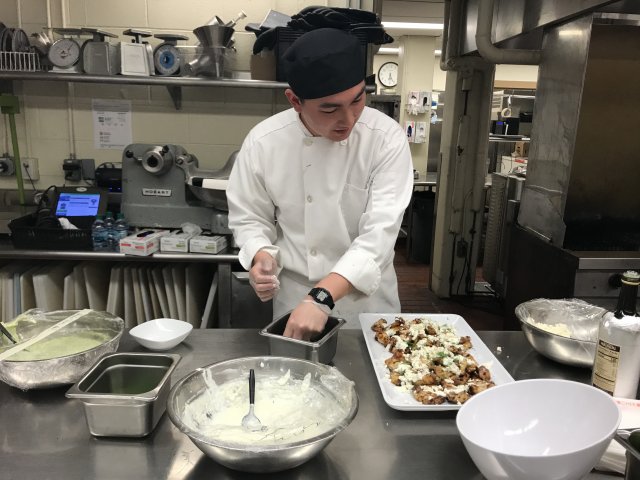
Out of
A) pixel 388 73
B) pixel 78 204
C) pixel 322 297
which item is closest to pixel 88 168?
pixel 78 204

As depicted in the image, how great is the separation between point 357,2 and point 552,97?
1283 mm

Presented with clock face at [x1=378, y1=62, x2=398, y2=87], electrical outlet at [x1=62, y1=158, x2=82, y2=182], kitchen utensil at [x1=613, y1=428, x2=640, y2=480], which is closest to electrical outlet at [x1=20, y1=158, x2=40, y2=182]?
electrical outlet at [x1=62, y1=158, x2=82, y2=182]

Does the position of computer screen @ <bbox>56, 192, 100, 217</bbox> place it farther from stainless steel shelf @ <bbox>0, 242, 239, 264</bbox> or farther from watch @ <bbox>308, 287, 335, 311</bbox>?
watch @ <bbox>308, 287, 335, 311</bbox>

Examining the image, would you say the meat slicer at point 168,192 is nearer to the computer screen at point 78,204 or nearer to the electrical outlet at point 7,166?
the computer screen at point 78,204

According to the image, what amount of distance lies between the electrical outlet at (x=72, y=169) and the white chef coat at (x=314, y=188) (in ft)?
5.89

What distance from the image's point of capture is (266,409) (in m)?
1.08

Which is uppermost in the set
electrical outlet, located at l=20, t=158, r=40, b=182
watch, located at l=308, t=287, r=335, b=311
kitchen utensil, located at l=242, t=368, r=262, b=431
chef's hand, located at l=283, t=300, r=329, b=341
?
electrical outlet, located at l=20, t=158, r=40, b=182

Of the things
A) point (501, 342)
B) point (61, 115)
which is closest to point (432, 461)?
point (501, 342)

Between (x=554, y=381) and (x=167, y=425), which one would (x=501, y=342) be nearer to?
(x=554, y=381)

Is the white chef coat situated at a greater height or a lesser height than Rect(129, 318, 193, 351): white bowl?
greater

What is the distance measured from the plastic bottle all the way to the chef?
63 centimetres

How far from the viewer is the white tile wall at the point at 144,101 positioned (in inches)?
124

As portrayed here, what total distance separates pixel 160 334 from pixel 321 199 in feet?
2.36

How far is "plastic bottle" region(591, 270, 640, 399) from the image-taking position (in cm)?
110
